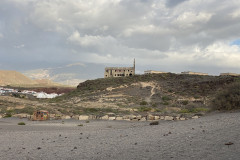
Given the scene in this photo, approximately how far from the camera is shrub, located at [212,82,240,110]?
15.7m

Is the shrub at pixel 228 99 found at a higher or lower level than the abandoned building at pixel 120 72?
lower

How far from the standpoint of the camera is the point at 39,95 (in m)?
68.4

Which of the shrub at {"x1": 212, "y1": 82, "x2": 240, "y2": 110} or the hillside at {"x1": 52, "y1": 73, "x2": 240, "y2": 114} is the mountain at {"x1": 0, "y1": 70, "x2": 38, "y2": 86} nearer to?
the hillside at {"x1": 52, "y1": 73, "x2": 240, "y2": 114}

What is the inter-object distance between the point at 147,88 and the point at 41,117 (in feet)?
126

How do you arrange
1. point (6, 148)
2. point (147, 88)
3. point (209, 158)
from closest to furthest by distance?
point (209, 158) < point (6, 148) < point (147, 88)

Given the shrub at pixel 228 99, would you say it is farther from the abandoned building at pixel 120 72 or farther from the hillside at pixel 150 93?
the abandoned building at pixel 120 72

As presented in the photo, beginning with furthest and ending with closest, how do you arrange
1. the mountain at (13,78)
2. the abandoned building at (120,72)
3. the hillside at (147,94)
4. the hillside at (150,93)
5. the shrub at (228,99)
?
the mountain at (13,78) < the abandoned building at (120,72) < the hillside at (150,93) < the hillside at (147,94) < the shrub at (228,99)

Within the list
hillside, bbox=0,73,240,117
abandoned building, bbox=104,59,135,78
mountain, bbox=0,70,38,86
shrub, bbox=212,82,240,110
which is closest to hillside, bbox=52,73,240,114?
hillside, bbox=0,73,240,117

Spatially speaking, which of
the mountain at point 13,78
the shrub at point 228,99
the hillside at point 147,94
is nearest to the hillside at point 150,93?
the hillside at point 147,94

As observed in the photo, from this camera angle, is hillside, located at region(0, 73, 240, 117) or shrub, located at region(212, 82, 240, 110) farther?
hillside, located at region(0, 73, 240, 117)

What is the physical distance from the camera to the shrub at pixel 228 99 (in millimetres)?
15670

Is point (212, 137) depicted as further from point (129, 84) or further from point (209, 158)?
point (129, 84)

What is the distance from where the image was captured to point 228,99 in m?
16.1

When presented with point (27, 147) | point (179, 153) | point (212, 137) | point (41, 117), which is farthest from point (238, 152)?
point (41, 117)
